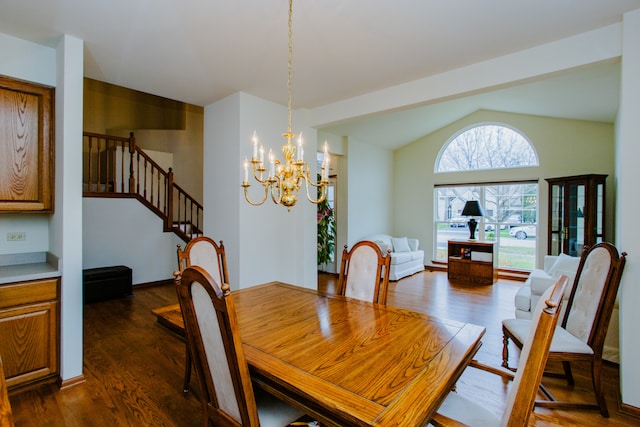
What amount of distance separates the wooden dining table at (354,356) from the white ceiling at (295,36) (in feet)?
6.50

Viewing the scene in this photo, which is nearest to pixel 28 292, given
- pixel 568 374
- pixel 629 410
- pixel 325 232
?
pixel 568 374

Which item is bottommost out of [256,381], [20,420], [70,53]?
[20,420]

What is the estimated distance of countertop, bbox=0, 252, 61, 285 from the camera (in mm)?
2251

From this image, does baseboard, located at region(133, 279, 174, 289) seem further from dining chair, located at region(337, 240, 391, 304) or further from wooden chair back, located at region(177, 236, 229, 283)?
dining chair, located at region(337, 240, 391, 304)

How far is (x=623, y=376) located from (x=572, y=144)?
4.96m

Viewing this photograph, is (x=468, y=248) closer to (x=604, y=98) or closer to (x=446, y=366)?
(x=604, y=98)

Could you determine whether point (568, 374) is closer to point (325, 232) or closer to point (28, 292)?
point (28, 292)

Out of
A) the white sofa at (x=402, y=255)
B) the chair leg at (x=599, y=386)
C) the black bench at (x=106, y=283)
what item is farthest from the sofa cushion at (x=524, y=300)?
the black bench at (x=106, y=283)

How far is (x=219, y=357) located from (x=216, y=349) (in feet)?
0.11

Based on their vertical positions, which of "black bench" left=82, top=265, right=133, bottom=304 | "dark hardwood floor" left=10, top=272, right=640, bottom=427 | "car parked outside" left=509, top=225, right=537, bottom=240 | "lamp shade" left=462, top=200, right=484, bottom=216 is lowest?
"dark hardwood floor" left=10, top=272, right=640, bottom=427

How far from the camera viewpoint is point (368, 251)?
2.42 meters

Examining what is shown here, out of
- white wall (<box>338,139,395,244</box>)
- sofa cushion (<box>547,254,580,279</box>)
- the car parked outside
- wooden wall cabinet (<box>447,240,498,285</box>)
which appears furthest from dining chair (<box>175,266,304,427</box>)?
the car parked outside

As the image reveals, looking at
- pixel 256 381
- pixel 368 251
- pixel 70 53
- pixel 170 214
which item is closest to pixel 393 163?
pixel 170 214

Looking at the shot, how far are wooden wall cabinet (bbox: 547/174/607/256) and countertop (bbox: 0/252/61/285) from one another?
6321 mm
